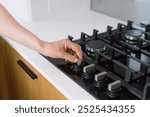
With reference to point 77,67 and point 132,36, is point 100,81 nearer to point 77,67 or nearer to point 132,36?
point 77,67

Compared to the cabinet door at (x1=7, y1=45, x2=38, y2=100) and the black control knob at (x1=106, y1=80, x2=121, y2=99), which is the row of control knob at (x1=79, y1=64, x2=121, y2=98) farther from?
the cabinet door at (x1=7, y1=45, x2=38, y2=100)

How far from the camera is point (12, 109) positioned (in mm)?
768

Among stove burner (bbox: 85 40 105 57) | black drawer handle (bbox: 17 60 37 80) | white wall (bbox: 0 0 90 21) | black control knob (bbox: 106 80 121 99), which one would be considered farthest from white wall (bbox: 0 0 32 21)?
black control knob (bbox: 106 80 121 99)

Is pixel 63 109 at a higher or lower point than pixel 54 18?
lower

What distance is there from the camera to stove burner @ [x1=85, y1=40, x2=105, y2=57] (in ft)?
2.83

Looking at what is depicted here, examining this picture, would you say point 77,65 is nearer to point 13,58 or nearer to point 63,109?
point 63,109

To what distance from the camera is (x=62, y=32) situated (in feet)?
3.72

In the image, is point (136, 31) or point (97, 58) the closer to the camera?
point (97, 58)

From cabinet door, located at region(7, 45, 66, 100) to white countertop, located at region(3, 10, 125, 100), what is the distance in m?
0.03

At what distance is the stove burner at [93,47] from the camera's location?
0.86 metres

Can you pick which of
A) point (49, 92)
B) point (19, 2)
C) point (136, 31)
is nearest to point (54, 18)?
point (19, 2)

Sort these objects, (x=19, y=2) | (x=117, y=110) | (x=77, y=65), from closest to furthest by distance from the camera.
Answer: (x=117, y=110)
(x=77, y=65)
(x=19, y=2)

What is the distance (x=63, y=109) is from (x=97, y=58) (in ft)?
0.69

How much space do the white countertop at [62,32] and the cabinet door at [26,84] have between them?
0.11 feet
